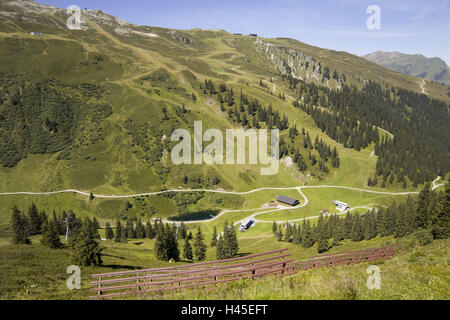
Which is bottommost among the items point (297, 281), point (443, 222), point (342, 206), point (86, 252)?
point (342, 206)

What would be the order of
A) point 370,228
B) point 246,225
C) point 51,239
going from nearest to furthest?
point 51,239 → point 370,228 → point 246,225

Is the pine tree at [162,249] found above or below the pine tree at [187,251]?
above

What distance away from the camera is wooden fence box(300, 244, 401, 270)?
923 inches

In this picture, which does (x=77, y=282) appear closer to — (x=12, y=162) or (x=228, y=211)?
(x=228, y=211)

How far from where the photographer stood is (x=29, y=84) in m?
199

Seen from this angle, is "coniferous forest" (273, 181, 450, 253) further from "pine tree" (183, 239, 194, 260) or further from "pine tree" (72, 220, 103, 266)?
"pine tree" (72, 220, 103, 266)

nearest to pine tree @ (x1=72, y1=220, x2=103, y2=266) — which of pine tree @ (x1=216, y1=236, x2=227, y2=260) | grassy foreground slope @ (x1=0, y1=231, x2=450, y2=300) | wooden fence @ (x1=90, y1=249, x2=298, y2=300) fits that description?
grassy foreground slope @ (x1=0, y1=231, x2=450, y2=300)

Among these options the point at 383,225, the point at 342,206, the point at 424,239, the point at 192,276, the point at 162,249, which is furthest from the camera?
the point at 342,206

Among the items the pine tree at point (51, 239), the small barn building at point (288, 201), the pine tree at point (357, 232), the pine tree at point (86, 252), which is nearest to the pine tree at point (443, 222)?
the pine tree at point (357, 232)

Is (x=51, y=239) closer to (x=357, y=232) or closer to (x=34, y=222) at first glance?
(x=34, y=222)

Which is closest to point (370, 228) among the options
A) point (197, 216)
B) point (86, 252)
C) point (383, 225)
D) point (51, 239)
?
point (383, 225)

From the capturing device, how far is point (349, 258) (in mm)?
25000

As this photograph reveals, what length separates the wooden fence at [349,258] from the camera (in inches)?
923

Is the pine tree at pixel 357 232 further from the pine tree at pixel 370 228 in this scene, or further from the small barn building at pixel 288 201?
the small barn building at pixel 288 201
